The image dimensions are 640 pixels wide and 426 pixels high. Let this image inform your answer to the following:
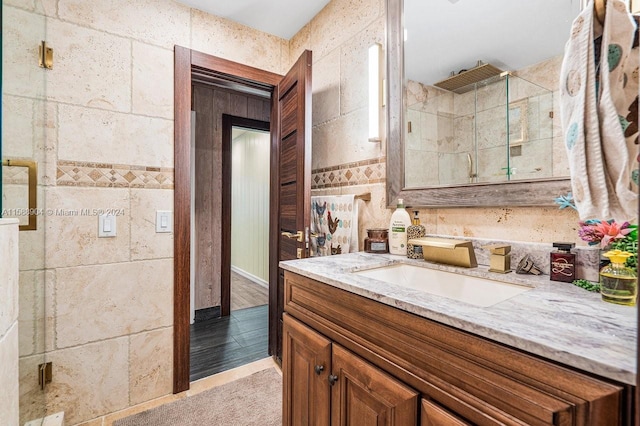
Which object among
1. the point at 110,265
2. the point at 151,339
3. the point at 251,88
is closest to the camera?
the point at 110,265

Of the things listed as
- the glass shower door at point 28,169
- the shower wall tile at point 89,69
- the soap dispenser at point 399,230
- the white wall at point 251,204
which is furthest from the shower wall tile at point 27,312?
the white wall at point 251,204

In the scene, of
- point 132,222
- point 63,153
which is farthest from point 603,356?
point 63,153

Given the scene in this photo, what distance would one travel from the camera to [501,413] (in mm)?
553

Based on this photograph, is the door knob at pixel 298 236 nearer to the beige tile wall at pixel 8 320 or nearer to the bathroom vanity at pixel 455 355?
the bathroom vanity at pixel 455 355

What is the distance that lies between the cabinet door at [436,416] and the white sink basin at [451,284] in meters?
0.33

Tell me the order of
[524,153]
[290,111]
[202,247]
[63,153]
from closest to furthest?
[524,153]
[63,153]
[290,111]
[202,247]

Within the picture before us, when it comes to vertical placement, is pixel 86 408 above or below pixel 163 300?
below

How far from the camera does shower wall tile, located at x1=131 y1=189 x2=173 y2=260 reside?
1799mm

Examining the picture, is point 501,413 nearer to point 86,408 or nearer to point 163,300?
point 163,300

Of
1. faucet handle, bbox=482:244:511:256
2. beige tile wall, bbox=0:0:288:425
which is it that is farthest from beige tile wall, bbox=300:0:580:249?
beige tile wall, bbox=0:0:288:425

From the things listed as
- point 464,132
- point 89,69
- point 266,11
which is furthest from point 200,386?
point 266,11

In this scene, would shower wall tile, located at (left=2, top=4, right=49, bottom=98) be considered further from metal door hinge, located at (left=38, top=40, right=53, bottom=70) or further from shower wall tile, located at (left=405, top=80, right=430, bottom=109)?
shower wall tile, located at (left=405, top=80, right=430, bottom=109)

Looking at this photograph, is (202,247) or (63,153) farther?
(202,247)

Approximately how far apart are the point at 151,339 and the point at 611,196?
2189 mm
